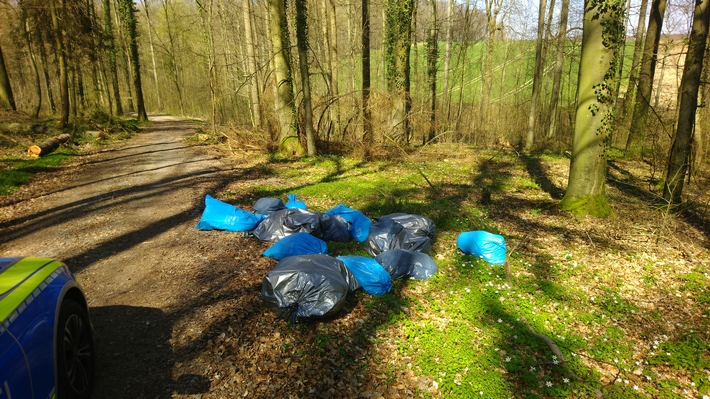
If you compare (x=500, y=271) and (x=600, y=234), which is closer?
(x=500, y=271)

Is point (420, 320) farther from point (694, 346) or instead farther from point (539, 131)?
point (539, 131)

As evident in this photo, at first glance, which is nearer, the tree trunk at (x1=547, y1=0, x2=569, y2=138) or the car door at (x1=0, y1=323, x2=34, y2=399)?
the car door at (x1=0, y1=323, x2=34, y2=399)

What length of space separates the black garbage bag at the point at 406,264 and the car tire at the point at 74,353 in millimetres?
3311

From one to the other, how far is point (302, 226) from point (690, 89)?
24.9ft

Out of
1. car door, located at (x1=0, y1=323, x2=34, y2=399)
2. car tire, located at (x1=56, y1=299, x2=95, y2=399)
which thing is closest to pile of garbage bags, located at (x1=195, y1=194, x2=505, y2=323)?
car tire, located at (x1=56, y1=299, x2=95, y2=399)

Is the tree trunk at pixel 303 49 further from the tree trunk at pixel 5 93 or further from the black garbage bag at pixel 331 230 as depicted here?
the tree trunk at pixel 5 93

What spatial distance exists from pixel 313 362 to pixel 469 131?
19.3 meters

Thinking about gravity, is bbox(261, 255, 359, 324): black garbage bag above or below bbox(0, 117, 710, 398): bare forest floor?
above

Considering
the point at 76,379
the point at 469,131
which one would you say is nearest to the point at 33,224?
the point at 76,379

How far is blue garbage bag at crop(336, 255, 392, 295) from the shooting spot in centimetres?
468

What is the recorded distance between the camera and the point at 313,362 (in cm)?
352

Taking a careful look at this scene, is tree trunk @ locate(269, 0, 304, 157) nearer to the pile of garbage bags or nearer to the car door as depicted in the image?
the pile of garbage bags

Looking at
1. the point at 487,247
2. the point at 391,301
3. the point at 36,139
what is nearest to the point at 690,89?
the point at 487,247

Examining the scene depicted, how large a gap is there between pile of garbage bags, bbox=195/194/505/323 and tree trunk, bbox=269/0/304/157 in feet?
19.4
